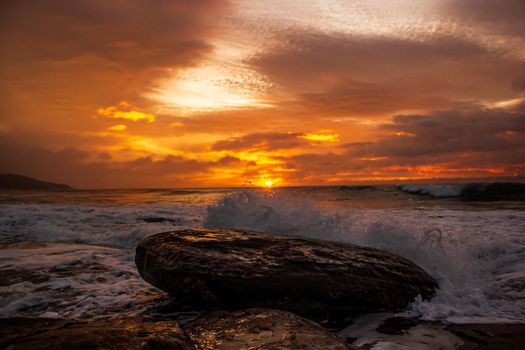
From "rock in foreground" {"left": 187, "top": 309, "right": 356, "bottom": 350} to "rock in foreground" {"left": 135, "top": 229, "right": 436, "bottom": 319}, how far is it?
30.5 inches

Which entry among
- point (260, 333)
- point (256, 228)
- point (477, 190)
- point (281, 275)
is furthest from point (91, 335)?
point (477, 190)

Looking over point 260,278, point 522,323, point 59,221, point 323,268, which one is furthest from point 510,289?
point 59,221

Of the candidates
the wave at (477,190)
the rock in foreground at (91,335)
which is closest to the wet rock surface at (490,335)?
the rock in foreground at (91,335)

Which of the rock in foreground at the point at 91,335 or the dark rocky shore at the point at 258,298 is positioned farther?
the dark rocky shore at the point at 258,298

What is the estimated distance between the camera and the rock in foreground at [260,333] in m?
2.35

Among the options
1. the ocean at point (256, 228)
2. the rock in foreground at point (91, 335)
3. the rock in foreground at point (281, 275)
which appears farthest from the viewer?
the ocean at point (256, 228)

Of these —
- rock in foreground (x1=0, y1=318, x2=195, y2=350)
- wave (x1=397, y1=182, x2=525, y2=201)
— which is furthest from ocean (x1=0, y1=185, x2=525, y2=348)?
wave (x1=397, y1=182, x2=525, y2=201)

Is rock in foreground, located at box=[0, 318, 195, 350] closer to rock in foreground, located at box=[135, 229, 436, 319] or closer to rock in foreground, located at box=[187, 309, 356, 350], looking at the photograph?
rock in foreground, located at box=[187, 309, 356, 350]

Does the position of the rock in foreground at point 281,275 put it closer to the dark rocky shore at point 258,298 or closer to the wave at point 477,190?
the dark rocky shore at point 258,298

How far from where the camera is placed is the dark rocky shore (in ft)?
7.40

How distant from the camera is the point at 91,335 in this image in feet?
6.86

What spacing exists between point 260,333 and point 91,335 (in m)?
1.12

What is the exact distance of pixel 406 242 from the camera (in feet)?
20.4

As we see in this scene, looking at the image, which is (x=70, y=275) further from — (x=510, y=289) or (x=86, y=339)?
(x=510, y=289)
